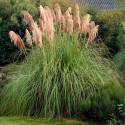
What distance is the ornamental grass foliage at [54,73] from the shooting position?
10.5 m

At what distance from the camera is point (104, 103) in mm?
10031

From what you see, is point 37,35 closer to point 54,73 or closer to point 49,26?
point 49,26

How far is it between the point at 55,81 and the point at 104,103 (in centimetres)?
113

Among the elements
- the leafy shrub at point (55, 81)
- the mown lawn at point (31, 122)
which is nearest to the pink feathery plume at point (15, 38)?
the leafy shrub at point (55, 81)

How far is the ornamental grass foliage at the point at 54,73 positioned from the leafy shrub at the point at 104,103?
24 centimetres

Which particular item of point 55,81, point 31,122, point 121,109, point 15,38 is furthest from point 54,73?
point 121,109

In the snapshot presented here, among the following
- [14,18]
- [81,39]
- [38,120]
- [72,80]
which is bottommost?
[38,120]

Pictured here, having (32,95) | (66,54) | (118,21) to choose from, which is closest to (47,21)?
(66,54)

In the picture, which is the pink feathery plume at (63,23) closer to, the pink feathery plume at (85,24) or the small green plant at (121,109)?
the pink feathery plume at (85,24)

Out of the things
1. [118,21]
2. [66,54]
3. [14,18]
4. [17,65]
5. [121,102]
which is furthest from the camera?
[118,21]

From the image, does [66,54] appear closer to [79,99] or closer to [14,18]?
[79,99]

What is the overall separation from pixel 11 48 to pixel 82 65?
11.1 ft

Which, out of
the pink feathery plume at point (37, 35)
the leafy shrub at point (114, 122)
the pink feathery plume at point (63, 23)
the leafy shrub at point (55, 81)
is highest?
the pink feathery plume at point (63, 23)

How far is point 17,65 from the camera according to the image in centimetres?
1178
